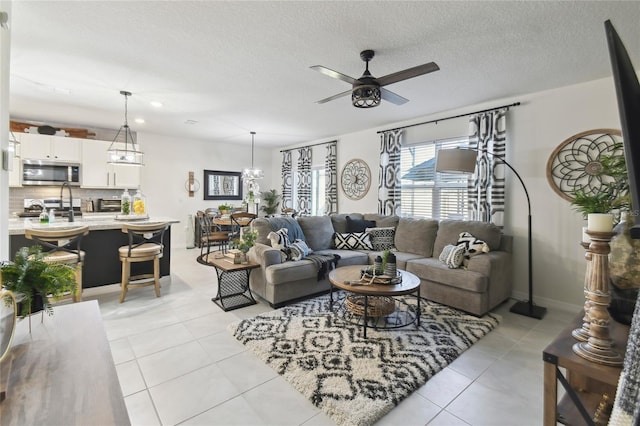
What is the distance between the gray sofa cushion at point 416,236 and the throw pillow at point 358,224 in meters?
0.48

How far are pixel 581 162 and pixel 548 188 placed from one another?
415mm

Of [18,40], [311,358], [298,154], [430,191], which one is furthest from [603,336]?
[298,154]

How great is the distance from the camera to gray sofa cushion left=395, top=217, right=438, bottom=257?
4.23 meters

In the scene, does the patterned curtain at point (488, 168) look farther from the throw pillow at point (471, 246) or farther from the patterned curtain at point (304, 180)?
the patterned curtain at point (304, 180)

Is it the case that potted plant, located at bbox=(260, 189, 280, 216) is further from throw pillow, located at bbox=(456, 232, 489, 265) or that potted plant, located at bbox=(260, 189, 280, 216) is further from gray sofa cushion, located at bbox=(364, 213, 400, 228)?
throw pillow, located at bbox=(456, 232, 489, 265)

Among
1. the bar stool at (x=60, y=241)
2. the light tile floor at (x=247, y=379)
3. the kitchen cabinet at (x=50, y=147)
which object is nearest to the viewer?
the light tile floor at (x=247, y=379)

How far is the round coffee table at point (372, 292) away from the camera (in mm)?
2672

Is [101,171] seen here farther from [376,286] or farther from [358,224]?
[376,286]

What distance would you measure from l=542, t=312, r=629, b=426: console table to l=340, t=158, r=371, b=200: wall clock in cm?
465

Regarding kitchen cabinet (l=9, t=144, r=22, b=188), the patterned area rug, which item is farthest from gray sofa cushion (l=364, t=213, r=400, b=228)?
kitchen cabinet (l=9, t=144, r=22, b=188)

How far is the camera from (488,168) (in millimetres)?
4008

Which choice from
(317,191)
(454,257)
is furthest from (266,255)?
(317,191)

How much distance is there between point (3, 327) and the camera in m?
0.98

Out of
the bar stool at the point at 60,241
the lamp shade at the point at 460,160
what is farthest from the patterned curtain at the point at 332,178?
the bar stool at the point at 60,241
